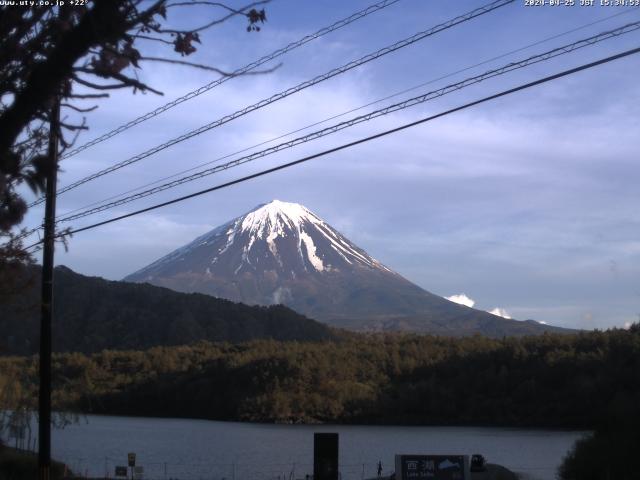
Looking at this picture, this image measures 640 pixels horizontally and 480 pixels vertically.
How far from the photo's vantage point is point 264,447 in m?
47.7

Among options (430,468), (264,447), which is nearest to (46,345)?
(430,468)

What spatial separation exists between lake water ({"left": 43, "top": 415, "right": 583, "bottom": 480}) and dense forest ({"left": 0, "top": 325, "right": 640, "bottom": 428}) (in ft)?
13.8

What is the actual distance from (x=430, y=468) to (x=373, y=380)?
61668 mm

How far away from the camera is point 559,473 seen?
30.9 metres

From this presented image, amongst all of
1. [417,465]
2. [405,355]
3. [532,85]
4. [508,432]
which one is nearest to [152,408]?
[405,355]

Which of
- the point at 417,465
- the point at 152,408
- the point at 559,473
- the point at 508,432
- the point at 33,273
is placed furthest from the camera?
the point at 152,408

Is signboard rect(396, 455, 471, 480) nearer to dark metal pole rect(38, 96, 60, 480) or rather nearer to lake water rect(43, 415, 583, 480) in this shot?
dark metal pole rect(38, 96, 60, 480)

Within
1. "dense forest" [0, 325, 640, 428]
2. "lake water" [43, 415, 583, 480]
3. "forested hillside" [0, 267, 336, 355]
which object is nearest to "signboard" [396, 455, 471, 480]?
"lake water" [43, 415, 583, 480]

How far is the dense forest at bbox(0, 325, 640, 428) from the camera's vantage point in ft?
221

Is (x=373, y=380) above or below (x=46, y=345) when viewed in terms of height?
below

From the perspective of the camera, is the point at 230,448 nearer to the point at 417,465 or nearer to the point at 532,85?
the point at 417,465

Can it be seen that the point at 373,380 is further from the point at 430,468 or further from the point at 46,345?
the point at 46,345

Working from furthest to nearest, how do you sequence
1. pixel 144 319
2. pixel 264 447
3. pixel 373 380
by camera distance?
pixel 144 319
pixel 373 380
pixel 264 447

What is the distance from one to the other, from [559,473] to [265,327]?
74844 millimetres
